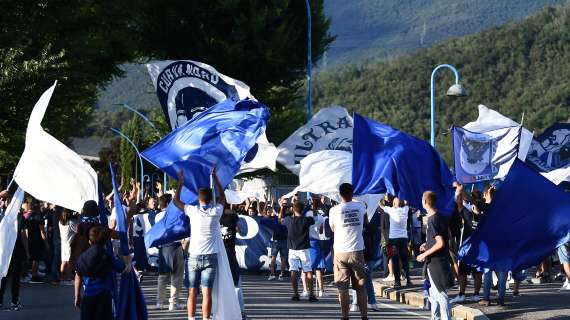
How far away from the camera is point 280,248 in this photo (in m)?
25.1

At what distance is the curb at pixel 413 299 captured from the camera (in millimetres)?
15435

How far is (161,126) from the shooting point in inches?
1890

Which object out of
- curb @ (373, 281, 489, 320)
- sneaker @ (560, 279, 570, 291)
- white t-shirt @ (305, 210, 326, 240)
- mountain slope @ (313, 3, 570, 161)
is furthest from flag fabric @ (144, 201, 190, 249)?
mountain slope @ (313, 3, 570, 161)

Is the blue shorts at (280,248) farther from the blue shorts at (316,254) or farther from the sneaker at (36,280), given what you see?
the blue shorts at (316,254)

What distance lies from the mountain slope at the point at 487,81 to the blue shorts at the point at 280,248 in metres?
61.4

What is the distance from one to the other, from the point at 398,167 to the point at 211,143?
8.83 ft

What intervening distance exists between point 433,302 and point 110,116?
17520 centimetres

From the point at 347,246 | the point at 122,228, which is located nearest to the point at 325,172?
the point at 347,246

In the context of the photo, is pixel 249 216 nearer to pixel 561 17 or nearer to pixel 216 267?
pixel 216 267

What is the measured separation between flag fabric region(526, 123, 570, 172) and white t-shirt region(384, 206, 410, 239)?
22.4ft

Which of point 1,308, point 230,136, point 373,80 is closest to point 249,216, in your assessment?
point 1,308

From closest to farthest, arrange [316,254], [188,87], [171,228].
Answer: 1. [171,228]
2. [316,254]
3. [188,87]

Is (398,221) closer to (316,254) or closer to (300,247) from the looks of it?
(316,254)

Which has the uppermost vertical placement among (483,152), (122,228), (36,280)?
(483,152)
